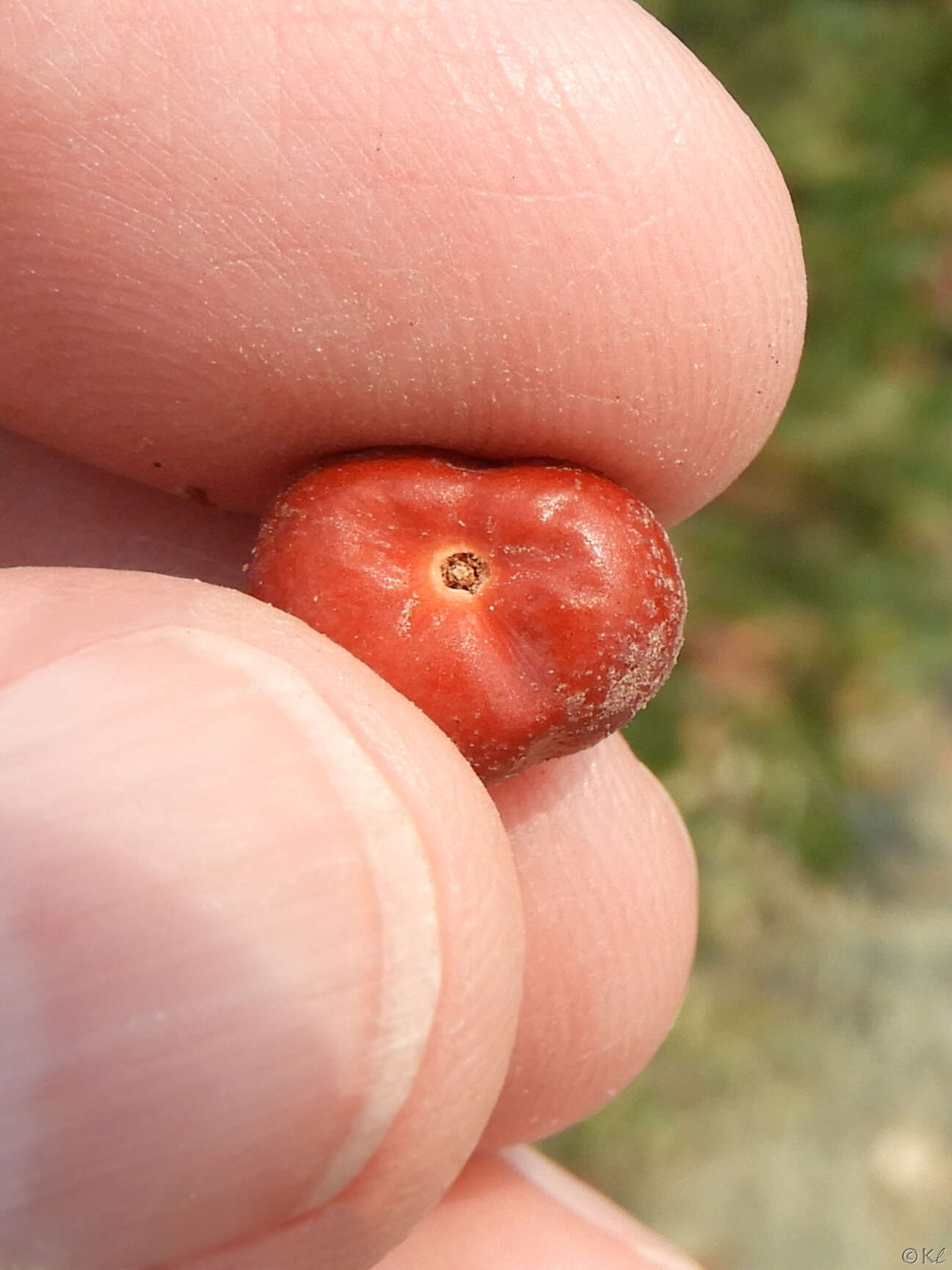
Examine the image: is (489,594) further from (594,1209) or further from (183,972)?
(594,1209)

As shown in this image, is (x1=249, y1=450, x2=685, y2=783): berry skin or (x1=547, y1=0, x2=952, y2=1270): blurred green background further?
(x1=547, y1=0, x2=952, y2=1270): blurred green background

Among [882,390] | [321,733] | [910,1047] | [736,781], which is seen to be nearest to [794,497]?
[882,390]

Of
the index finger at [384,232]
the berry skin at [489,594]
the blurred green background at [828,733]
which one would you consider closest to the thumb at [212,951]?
the berry skin at [489,594]

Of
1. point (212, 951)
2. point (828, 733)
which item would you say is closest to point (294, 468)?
point (212, 951)

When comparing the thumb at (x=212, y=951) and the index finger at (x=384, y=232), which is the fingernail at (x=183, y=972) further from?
the index finger at (x=384, y=232)

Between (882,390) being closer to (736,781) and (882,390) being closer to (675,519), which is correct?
(736,781)

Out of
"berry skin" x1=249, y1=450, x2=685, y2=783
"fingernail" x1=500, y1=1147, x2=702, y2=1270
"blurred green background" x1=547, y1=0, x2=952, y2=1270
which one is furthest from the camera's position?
"blurred green background" x1=547, y1=0, x2=952, y2=1270

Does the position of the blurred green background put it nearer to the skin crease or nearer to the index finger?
the skin crease

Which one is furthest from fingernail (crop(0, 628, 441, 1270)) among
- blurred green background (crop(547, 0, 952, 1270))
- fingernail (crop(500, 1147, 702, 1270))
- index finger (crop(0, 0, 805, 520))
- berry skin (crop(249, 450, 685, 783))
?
blurred green background (crop(547, 0, 952, 1270))
